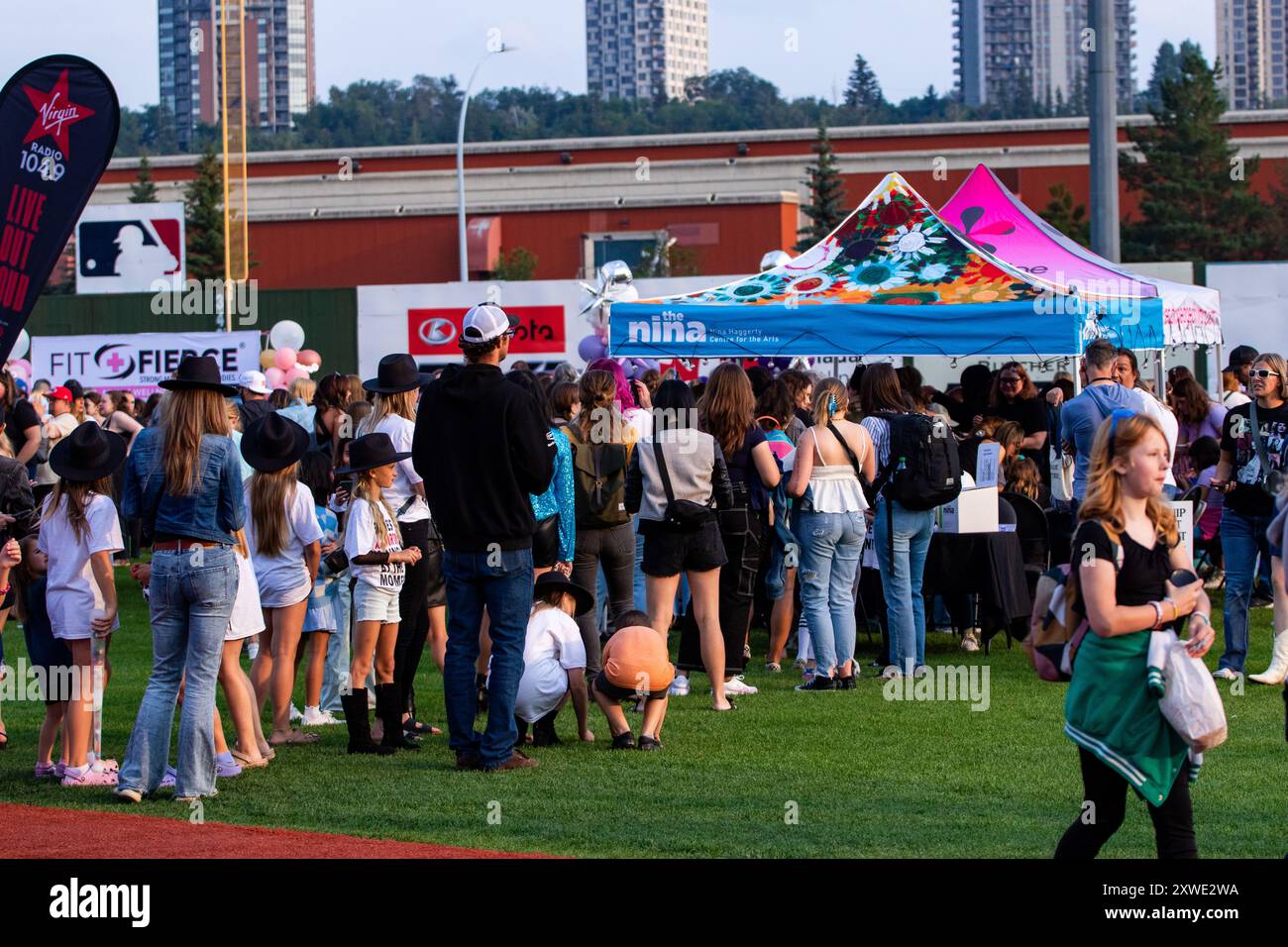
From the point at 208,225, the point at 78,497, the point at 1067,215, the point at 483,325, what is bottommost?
the point at 78,497

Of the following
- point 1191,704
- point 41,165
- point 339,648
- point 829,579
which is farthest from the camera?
point 829,579

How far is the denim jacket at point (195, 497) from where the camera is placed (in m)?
7.57

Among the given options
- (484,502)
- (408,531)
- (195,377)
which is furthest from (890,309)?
(195,377)

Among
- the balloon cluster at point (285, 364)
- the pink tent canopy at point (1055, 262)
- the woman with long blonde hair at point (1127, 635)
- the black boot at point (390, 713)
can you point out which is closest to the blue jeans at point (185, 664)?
the black boot at point (390, 713)

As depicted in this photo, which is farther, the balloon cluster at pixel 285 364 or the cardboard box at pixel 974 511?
the balloon cluster at pixel 285 364

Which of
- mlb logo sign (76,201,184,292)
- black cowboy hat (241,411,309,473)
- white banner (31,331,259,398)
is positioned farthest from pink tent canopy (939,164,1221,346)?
mlb logo sign (76,201,184,292)

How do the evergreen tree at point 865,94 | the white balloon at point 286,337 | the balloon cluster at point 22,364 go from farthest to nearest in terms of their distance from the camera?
the evergreen tree at point 865,94, the white balloon at point 286,337, the balloon cluster at point 22,364

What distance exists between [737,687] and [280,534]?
3195 millimetres

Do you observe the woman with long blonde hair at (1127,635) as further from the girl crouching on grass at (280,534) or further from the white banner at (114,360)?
the white banner at (114,360)

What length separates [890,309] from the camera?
13836 mm

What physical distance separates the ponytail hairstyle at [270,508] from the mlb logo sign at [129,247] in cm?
2958

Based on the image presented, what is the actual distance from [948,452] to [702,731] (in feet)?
8.99

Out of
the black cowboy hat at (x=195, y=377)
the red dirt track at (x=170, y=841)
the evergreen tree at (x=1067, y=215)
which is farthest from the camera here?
the evergreen tree at (x=1067, y=215)

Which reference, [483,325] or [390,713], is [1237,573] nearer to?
[483,325]
